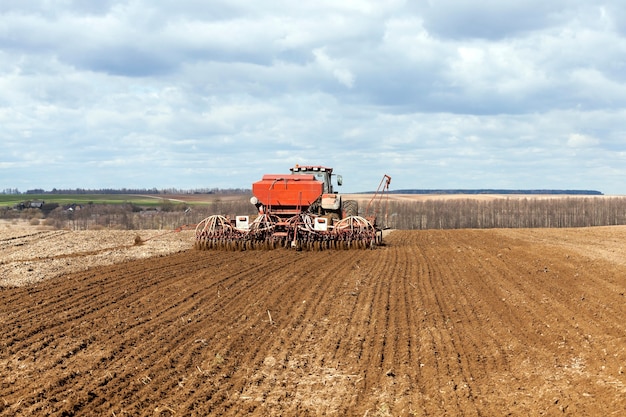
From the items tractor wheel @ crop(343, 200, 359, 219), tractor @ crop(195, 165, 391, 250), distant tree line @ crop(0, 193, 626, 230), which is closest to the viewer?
tractor @ crop(195, 165, 391, 250)

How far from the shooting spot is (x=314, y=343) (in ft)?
25.3

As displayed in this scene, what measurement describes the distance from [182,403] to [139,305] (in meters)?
4.56

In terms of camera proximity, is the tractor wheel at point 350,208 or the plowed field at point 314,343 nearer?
the plowed field at point 314,343

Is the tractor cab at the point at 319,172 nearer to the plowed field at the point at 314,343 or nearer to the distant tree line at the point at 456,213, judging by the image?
the plowed field at the point at 314,343

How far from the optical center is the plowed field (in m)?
5.66

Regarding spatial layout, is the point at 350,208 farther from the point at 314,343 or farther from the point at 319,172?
the point at 314,343

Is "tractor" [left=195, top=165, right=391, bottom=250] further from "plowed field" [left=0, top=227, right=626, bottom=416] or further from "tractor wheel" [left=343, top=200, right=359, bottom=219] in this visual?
"plowed field" [left=0, top=227, right=626, bottom=416]

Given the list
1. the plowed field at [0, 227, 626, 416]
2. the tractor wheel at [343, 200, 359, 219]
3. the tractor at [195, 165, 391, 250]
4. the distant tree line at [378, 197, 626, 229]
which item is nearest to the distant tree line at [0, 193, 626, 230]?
the distant tree line at [378, 197, 626, 229]

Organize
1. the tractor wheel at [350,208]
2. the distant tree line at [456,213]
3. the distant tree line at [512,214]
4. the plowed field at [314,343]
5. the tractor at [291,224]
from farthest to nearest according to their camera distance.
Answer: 1. the distant tree line at [512,214]
2. the distant tree line at [456,213]
3. the tractor wheel at [350,208]
4. the tractor at [291,224]
5. the plowed field at [314,343]

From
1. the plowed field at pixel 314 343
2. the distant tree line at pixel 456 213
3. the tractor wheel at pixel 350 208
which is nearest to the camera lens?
the plowed field at pixel 314 343

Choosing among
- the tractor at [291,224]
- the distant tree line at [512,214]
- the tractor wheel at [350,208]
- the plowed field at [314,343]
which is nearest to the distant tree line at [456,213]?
the distant tree line at [512,214]

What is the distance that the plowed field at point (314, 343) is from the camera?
5656mm

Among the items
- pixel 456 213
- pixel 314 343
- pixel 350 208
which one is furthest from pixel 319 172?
pixel 456 213

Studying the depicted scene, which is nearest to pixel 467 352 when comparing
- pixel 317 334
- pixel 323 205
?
pixel 317 334
